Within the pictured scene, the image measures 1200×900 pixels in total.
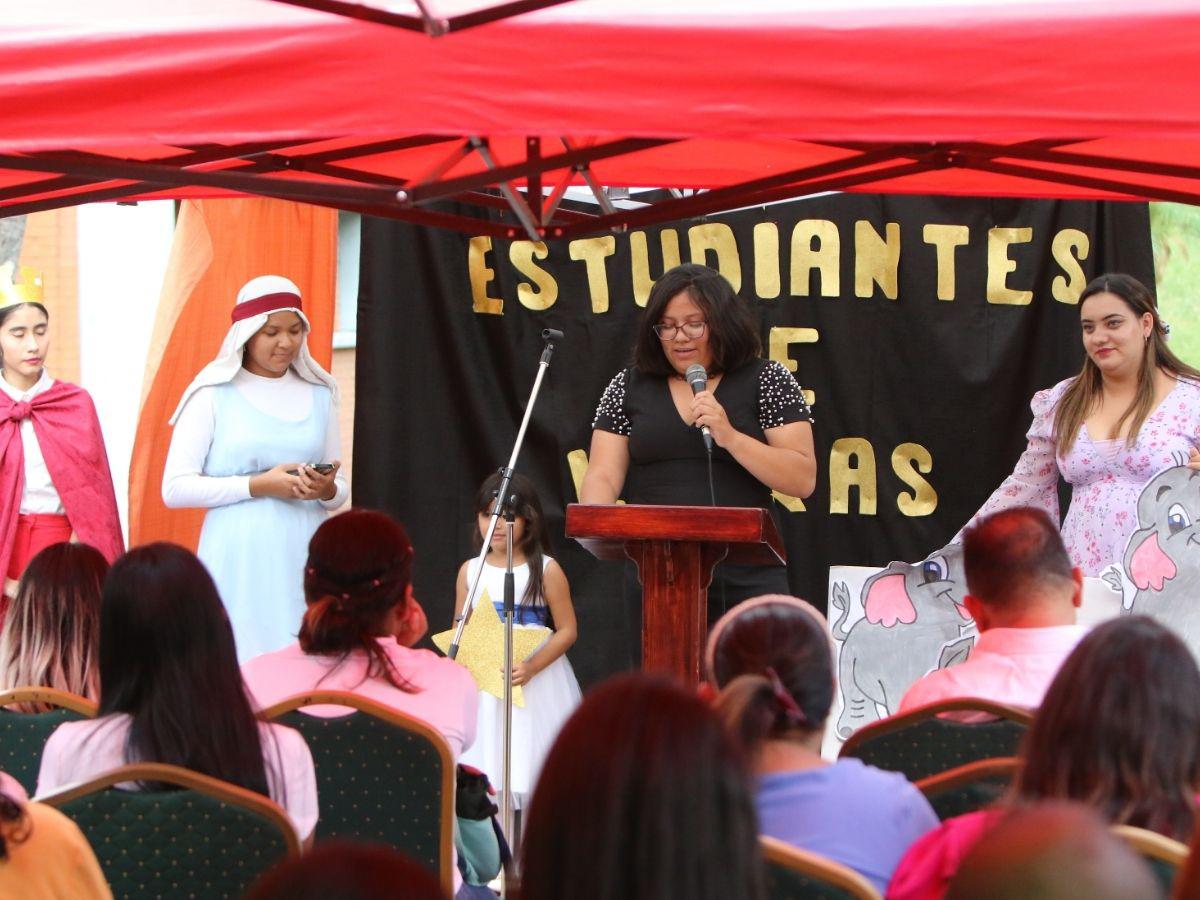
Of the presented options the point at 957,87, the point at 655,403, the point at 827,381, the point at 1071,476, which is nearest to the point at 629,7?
the point at 957,87

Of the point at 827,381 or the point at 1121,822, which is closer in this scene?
the point at 1121,822

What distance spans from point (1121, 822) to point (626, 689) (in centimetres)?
82

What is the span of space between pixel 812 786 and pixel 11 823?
0.99 m

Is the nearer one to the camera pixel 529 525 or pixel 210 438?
pixel 210 438

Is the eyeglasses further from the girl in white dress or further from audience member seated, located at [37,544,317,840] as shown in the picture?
audience member seated, located at [37,544,317,840]

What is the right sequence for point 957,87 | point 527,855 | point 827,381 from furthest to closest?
point 827,381
point 957,87
point 527,855

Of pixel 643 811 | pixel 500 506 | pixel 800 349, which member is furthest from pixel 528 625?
pixel 643 811

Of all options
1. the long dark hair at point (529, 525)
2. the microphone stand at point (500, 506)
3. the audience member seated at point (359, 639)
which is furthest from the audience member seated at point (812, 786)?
the long dark hair at point (529, 525)

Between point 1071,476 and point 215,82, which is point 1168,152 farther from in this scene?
point 215,82

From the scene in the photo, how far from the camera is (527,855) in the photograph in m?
1.36

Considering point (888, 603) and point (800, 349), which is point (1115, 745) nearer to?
point (888, 603)

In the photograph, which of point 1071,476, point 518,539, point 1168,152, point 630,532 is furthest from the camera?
point 518,539

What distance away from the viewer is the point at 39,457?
5449mm

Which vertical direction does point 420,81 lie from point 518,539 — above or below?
above
